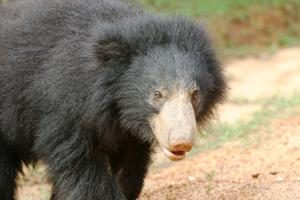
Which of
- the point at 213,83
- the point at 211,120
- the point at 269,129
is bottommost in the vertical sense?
the point at 269,129

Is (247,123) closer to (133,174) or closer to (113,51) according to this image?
(133,174)

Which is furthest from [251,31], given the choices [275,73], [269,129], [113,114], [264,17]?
[113,114]

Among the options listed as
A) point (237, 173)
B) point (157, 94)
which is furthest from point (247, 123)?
point (157, 94)

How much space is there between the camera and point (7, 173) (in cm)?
567

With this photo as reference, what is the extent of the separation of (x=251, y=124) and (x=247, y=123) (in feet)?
0.64

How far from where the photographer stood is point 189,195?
598 centimetres

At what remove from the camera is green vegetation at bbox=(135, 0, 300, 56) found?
14023 millimetres

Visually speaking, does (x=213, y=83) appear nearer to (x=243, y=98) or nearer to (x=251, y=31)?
(x=243, y=98)

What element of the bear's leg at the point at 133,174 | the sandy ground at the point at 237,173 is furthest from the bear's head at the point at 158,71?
the sandy ground at the point at 237,173

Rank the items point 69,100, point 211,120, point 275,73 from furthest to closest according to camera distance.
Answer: point 275,73 < point 211,120 < point 69,100

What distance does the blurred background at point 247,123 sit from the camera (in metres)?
6.11

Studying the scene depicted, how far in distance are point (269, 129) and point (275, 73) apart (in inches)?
187

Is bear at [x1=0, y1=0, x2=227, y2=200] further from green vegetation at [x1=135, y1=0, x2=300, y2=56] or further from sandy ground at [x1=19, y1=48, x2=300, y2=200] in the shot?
green vegetation at [x1=135, y1=0, x2=300, y2=56]

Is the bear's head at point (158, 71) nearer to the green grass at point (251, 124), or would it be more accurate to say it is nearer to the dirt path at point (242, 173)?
the dirt path at point (242, 173)
